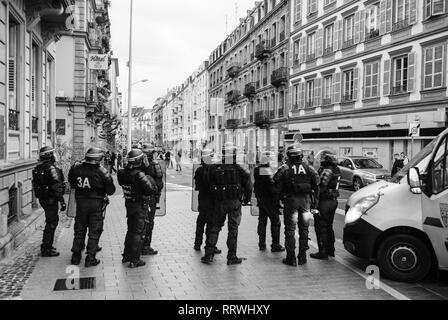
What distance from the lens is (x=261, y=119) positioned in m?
45.8

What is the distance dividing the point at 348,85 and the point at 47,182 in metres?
25.9

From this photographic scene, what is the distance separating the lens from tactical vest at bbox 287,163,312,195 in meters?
6.80

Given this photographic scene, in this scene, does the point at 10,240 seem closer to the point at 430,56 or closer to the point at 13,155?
the point at 13,155

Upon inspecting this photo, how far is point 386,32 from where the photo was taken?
26062 millimetres

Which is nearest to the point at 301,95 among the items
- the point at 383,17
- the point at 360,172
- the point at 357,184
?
the point at 383,17

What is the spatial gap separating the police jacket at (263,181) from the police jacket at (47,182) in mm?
3239

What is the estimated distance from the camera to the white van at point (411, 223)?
18.8 feet

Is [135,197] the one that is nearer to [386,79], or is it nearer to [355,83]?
[386,79]

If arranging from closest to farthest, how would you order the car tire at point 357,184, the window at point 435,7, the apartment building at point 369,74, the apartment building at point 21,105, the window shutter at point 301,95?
1. the apartment building at point 21,105
2. the car tire at point 357,184
3. the window at point 435,7
4. the apartment building at point 369,74
5. the window shutter at point 301,95

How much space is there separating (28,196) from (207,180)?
498cm

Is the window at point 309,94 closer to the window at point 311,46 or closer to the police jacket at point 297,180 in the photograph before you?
the window at point 311,46

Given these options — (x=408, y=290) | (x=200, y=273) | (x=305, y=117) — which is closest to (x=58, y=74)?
(x=305, y=117)

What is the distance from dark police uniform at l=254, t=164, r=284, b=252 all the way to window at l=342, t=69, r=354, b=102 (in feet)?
76.3

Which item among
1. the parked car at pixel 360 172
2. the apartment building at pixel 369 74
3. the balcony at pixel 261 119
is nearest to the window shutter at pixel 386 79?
the apartment building at pixel 369 74
